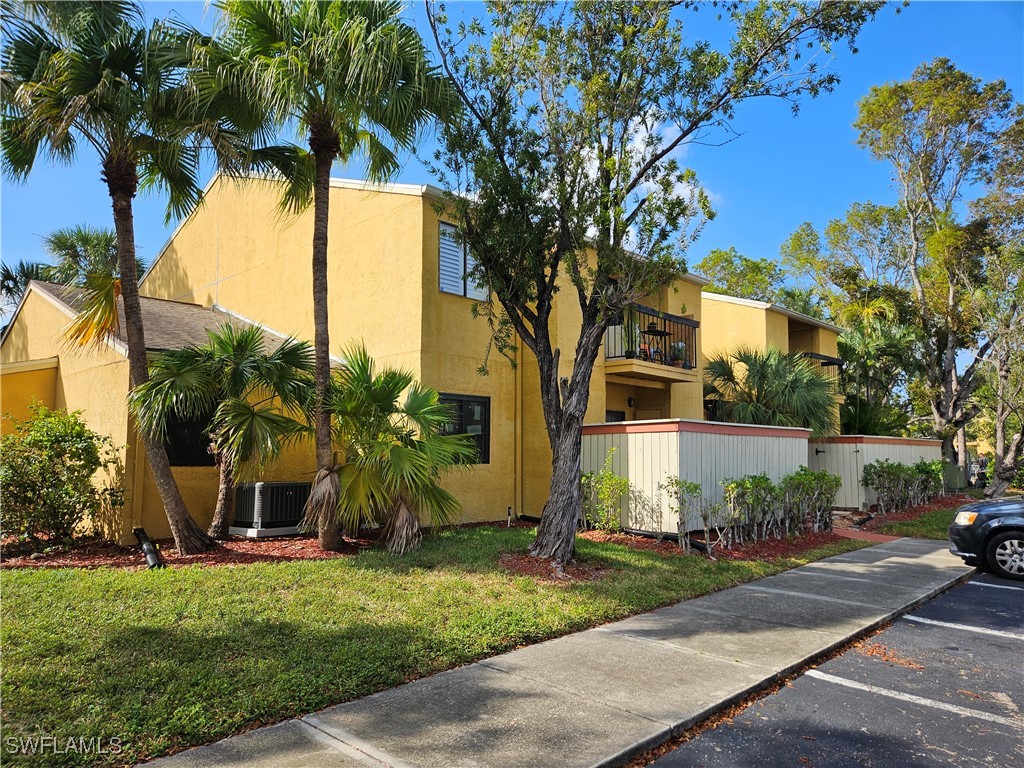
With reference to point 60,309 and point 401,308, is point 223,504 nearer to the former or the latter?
point 401,308

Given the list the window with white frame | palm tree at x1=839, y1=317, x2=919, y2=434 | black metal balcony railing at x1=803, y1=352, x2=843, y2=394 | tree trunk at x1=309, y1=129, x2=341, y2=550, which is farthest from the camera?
palm tree at x1=839, y1=317, x2=919, y2=434

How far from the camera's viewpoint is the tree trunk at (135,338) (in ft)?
29.0

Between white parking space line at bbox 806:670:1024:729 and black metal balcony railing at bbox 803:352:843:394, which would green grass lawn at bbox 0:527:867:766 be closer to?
white parking space line at bbox 806:670:1024:729

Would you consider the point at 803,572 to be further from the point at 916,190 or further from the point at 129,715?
the point at 916,190

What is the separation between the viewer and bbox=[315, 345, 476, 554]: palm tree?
8969 millimetres

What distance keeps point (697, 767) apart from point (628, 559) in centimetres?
540

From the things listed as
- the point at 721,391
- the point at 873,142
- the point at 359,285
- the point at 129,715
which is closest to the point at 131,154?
the point at 359,285

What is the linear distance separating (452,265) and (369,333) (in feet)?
6.89

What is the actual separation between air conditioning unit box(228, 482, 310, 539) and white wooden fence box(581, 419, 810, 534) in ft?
16.7

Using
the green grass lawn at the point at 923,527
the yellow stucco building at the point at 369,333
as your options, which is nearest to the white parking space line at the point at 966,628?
the yellow stucco building at the point at 369,333

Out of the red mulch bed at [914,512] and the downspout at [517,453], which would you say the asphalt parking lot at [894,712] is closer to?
the downspout at [517,453]

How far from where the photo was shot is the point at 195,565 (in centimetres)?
802

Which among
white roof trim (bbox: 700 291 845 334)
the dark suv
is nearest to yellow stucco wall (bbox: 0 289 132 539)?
the dark suv

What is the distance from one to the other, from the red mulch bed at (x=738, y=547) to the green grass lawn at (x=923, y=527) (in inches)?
120
